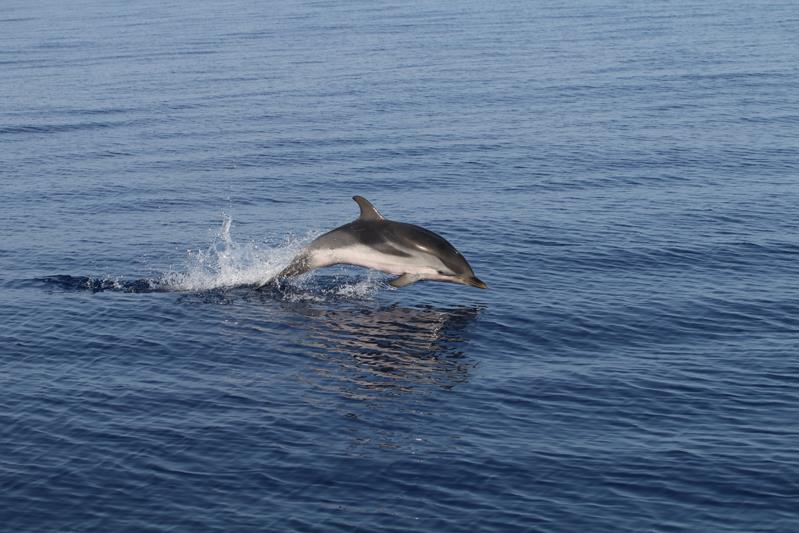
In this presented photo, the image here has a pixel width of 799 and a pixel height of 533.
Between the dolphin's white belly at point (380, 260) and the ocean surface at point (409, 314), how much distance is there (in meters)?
1.35

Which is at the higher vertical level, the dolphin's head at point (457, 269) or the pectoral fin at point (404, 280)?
the dolphin's head at point (457, 269)

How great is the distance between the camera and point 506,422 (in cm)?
2614

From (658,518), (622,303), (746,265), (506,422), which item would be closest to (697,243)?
(746,265)

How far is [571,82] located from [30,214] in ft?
146

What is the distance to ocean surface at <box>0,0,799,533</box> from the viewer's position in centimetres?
2280

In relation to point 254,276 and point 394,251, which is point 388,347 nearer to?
point 394,251

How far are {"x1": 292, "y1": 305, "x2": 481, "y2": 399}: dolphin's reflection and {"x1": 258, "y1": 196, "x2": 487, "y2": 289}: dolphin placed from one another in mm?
1201

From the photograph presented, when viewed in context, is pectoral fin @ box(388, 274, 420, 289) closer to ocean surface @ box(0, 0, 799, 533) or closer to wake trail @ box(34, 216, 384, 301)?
ocean surface @ box(0, 0, 799, 533)

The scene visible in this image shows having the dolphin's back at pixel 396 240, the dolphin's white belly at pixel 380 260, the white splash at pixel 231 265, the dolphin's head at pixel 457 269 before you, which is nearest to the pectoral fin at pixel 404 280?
the dolphin's white belly at pixel 380 260

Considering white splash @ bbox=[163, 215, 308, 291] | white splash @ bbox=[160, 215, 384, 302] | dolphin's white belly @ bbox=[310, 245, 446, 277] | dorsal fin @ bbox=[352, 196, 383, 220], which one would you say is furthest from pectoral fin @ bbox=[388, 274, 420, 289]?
white splash @ bbox=[163, 215, 308, 291]

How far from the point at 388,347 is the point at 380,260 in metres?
3.97

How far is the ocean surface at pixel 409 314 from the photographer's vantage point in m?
22.8

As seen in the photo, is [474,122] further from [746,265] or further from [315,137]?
[746,265]

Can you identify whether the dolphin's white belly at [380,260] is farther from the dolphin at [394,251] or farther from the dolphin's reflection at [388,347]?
the dolphin's reflection at [388,347]
